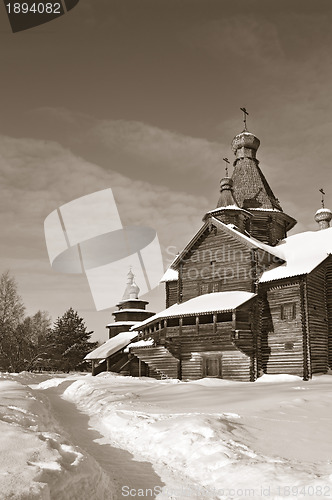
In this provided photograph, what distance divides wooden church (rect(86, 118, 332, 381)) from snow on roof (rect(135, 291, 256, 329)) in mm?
71

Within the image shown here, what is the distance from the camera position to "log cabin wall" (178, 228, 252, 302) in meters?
26.7

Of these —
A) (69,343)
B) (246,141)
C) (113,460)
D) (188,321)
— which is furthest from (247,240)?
(69,343)

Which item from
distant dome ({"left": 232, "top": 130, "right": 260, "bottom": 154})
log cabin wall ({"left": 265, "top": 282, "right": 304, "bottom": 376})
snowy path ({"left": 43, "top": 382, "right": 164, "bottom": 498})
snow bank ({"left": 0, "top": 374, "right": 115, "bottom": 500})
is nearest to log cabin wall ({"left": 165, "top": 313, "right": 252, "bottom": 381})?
log cabin wall ({"left": 265, "top": 282, "right": 304, "bottom": 376})

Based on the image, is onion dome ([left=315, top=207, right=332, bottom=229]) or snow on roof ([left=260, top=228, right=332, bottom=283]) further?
onion dome ([left=315, top=207, right=332, bottom=229])

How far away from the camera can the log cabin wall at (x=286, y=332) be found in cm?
2381

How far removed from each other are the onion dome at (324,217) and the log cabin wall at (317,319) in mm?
11719

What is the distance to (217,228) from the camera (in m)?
28.4

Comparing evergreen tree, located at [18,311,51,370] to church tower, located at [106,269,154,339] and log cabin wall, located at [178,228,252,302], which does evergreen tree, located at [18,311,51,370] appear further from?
log cabin wall, located at [178,228,252,302]

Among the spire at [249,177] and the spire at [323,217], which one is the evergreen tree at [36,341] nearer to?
the spire at [249,177]

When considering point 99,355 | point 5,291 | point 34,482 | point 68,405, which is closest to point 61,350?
point 5,291

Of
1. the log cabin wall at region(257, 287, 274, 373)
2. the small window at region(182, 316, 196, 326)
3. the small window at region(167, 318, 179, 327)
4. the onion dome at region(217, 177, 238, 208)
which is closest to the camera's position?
the log cabin wall at region(257, 287, 274, 373)

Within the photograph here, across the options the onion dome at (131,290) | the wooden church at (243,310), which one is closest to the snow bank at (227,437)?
the wooden church at (243,310)

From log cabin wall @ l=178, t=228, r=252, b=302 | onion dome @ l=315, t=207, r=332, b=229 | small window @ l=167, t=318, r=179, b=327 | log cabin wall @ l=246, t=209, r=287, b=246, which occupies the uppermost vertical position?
onion dome @ l=315, t=207, r=332, b=229

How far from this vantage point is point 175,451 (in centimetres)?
838
